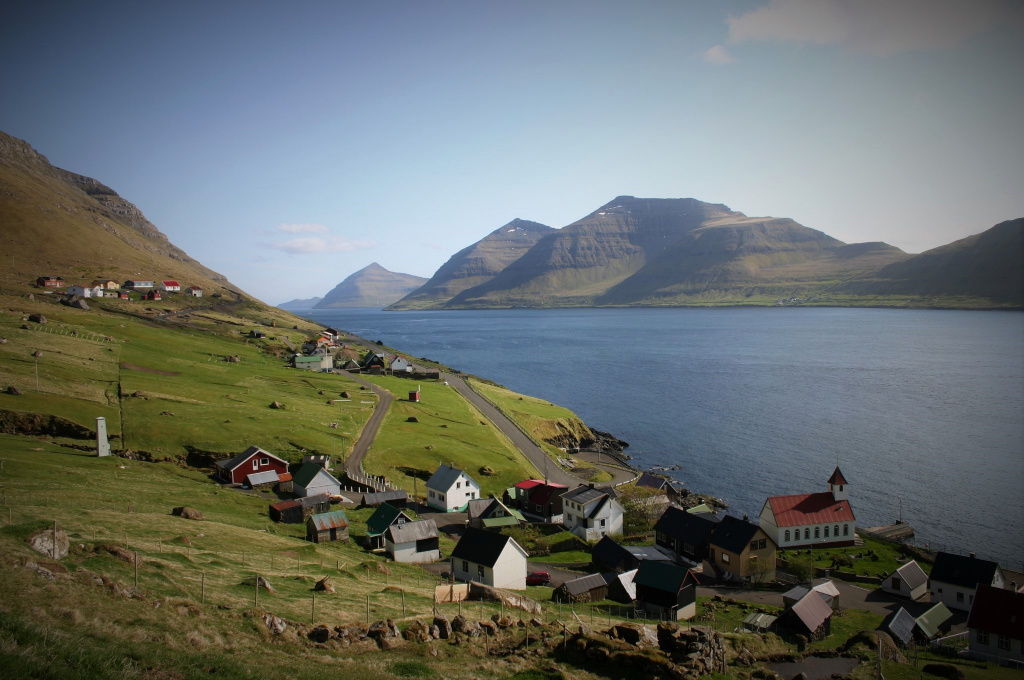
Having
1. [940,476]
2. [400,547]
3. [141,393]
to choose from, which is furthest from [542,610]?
[940,476]

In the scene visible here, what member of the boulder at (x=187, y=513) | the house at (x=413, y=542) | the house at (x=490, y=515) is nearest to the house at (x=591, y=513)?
the house at (x=490, y=515)

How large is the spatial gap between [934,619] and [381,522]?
119 feet

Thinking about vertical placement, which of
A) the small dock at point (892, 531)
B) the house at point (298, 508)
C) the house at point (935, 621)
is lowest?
the small dock at point (892, 531)

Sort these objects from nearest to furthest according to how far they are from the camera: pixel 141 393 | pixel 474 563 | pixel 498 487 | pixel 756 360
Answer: pixel 474 563, pixel 498 487, pixel 141 393, pixel 756 360

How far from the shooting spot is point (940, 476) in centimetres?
7094

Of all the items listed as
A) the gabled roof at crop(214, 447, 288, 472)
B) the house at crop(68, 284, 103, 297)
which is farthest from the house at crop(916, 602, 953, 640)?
the house at crop(68, 284, 103, 297)

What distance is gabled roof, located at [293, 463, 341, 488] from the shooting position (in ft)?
165

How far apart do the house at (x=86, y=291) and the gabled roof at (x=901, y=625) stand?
15337 centimetres

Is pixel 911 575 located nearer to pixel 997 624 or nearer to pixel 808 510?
pixel 997 624

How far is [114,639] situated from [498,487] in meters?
46.3

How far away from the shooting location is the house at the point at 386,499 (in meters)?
51.2

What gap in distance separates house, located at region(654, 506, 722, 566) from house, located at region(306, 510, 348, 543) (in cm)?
2631

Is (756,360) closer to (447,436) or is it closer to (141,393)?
(447,436)

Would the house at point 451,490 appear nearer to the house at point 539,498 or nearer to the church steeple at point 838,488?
the house at point 539,498
